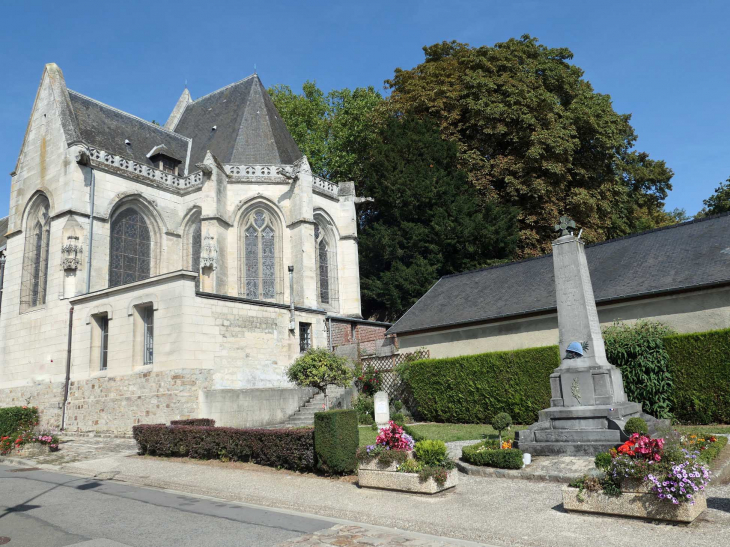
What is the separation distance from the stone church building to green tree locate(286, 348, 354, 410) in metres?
0.56

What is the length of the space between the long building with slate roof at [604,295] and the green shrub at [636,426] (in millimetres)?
7679

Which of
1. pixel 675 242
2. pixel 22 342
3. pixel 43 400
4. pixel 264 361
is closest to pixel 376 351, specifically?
pixel 264 361

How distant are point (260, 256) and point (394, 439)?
17.9 meters

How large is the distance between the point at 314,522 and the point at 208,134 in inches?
1058

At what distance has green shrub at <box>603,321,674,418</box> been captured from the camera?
45.9 ft

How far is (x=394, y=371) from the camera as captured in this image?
19641 mm

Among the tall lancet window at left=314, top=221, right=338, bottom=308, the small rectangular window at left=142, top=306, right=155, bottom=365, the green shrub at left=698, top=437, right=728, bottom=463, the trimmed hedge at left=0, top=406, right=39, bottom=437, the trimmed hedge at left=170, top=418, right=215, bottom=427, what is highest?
the tall lancet window at left=314, top=221, right=338, bottom=308

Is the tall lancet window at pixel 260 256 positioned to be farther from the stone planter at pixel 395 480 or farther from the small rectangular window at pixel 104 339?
the stone planter at pixel 395 480

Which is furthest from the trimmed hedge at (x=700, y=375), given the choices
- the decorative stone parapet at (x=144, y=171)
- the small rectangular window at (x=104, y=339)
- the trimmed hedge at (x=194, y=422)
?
the decorative stone parapet at (x=144, y=171)

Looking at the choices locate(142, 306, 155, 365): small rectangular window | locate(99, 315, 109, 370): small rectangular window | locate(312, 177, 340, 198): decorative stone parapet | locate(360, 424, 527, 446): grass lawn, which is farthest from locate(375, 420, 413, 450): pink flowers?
locate(312, 177, 340, 198): decorative stone parapet

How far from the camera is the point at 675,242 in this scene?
1764 cm

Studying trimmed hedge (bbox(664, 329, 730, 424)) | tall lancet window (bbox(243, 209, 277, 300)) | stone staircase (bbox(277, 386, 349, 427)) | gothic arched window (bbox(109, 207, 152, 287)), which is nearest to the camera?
trimmed hedge (bbox(664, 329, 730, 424))

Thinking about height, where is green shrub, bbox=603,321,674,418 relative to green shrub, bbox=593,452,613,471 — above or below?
above

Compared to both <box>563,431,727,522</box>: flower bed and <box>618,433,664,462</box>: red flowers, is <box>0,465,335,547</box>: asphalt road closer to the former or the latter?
<box>563,431,727,522</box>: flower bed
